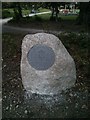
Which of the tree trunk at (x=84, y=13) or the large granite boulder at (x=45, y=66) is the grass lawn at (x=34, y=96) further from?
the tree trunk at (x=84, y=13)

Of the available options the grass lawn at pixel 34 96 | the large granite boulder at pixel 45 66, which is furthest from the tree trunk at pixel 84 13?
the large granite boulder at pixel 45 66

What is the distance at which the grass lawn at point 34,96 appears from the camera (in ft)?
20.7

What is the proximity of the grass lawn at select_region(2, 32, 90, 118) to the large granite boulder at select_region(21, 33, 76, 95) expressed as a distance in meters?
0.26

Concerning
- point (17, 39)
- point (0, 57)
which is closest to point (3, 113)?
point (0, 57)

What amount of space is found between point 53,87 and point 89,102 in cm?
84

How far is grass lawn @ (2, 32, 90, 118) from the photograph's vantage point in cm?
632

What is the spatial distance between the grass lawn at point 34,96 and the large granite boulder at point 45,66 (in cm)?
26

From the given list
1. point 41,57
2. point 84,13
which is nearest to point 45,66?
point 41,57

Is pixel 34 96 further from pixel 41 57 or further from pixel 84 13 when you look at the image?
pixel 84 13

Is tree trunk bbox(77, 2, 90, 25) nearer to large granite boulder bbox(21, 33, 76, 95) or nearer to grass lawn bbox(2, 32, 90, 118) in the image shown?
grass lawn bbox(2, 32, 90, 118)

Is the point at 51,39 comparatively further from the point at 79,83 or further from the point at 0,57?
the point at 0,57

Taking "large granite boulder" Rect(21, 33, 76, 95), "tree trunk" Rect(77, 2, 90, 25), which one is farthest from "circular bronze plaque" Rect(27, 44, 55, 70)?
"tree trunk" Rect(77, 2, 90, 25)

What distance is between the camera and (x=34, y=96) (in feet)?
22.6

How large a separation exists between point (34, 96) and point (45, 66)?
704 millimetres
